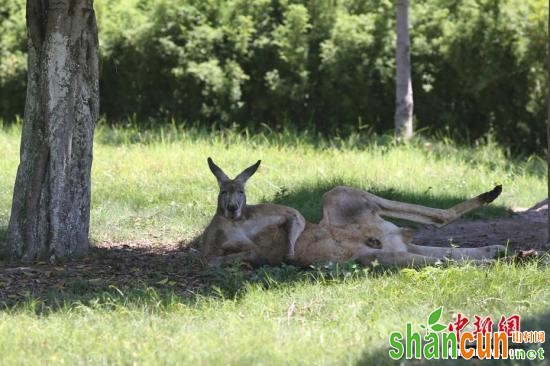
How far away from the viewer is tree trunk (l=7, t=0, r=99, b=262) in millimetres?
8031

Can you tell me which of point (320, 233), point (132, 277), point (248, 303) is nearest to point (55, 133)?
point (132, 277)

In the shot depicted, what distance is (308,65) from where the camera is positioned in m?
14.3

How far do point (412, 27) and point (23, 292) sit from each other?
876 centimetres

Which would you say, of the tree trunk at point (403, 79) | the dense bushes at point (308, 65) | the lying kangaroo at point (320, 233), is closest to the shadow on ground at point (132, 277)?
the lying kangaroo at point (320, 233)

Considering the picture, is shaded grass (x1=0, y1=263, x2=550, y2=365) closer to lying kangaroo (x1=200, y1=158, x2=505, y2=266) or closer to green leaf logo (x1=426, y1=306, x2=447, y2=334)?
green leaf logo (x1=426, y1=306, x2=447, y2=334)

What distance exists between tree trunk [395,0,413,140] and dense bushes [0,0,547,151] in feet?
2.62

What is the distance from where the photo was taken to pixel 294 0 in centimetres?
1459

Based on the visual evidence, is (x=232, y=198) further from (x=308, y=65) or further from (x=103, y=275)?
(x=308, y=65)

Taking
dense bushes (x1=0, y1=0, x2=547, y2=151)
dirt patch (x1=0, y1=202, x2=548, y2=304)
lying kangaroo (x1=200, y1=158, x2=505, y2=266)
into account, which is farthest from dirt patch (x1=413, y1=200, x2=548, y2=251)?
dense bushes (x1=0, y1=0, x2=547, y2=151)

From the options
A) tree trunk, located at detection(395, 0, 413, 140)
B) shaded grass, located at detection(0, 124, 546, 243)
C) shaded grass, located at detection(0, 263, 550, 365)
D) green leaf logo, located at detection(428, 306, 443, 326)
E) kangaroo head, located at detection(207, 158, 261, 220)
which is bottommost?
shaded grass, located at detection(0, 263, 550, 365)

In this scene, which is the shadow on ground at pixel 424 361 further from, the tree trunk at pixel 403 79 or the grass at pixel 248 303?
the tree trunk at pixel 403 79

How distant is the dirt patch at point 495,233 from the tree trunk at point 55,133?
312 cm

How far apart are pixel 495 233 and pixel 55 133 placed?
408 centimetres

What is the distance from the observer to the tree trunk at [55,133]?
316 inches
